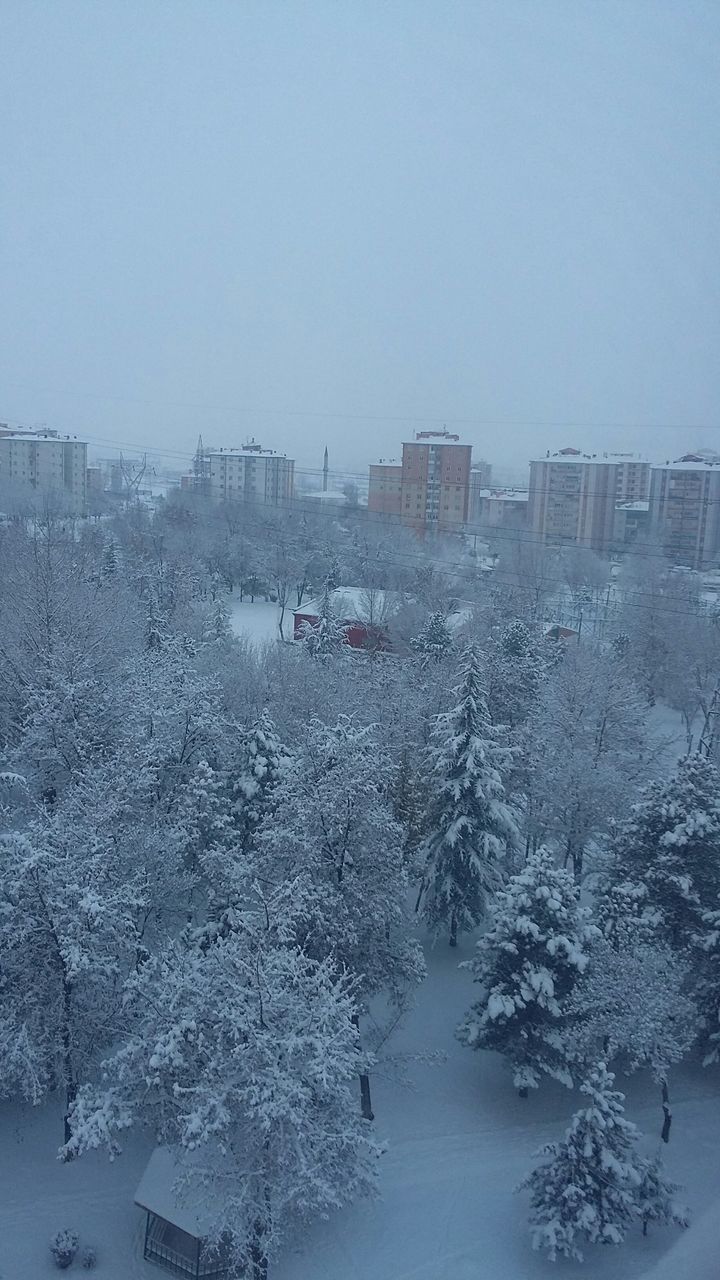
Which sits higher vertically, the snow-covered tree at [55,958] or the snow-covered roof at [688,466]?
the snow-covered roof at [688,466]

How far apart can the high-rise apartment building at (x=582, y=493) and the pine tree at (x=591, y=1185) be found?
1152 inches

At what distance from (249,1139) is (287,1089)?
1.77 ft

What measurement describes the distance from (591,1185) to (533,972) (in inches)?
74.1

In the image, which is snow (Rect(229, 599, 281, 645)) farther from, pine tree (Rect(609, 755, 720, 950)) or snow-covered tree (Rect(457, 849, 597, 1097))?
snow-covered tree (Rect(457, 849, 597, 1097))

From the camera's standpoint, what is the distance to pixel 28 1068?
6516 millimetres

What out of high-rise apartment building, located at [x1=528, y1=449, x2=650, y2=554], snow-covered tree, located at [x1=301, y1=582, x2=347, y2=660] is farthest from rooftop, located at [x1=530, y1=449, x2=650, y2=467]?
snow-covered tree, located at [x1=301, y1=582, x2=347, y2=660]

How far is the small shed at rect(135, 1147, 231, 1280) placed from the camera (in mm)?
6348

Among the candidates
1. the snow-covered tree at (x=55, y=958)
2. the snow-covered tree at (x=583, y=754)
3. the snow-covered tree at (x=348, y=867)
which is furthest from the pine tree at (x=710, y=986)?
the snow-covered tree at (x=55, y=958)

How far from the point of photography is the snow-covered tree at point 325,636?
1886cm

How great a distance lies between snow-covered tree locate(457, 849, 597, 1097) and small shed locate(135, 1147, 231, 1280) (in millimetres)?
2963

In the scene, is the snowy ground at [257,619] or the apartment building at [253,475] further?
the apartment building at [253,475]

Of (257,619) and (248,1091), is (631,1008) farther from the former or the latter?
(257,619)

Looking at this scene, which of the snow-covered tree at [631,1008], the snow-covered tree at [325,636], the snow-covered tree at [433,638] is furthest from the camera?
the snow-covered tree at [433,638]

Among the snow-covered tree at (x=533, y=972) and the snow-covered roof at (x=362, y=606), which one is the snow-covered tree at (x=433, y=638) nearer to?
the snow-covered roof at (x=362, y=606)
